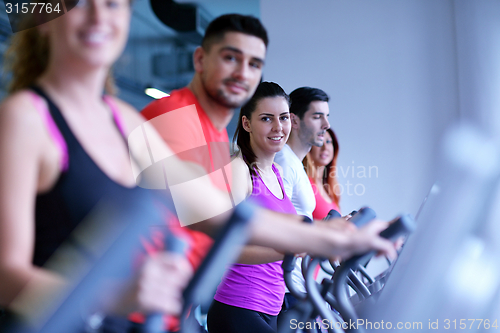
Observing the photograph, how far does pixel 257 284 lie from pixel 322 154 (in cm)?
169

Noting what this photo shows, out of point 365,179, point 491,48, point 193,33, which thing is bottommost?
point 365,179

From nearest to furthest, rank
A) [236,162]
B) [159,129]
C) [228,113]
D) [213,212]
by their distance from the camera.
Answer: [213,212]
[159,129]
[228,113]
[236,162]

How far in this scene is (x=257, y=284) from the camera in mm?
1806

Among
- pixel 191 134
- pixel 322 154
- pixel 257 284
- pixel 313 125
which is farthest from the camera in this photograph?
pixel 322 154

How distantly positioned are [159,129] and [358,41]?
4.16 metres

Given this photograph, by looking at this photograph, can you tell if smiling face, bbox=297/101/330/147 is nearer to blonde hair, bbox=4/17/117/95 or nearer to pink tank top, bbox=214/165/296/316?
pink tank top, bbox=214/165/296/316

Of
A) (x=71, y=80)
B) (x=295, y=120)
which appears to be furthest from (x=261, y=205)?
(x=71, y=80)

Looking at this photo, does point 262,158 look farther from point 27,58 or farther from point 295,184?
point 27,58

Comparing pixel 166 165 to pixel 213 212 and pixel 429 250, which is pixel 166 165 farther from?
pixel 429 250

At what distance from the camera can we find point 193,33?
379 centimetres

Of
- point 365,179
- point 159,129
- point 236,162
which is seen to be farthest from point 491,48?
point 159,129

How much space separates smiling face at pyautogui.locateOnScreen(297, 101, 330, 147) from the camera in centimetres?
258

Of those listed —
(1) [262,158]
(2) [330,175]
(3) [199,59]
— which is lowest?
(2) [330,175]

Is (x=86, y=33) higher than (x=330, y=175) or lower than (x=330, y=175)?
higher
